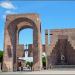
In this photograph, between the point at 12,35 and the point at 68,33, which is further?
the point at 68,33

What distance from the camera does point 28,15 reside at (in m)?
41.9

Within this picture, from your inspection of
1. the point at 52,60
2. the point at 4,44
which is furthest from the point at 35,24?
the point at 52,60

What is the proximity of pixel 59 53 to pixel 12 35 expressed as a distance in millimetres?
17074

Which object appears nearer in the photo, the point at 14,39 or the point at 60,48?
the point at 14,39

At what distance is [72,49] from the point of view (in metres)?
56.0

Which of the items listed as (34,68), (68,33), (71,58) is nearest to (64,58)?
(71,58)

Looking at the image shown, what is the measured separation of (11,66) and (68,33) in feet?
66.5

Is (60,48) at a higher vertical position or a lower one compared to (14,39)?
lower

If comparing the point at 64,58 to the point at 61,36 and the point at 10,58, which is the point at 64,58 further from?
the point at 10,58

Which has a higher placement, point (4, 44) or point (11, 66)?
point (4, 44)

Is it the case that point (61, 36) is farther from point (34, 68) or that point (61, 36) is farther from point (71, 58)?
point (34, 68)

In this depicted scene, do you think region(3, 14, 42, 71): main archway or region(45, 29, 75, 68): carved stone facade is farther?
region(45, 29, 75, 68): carved stone facade

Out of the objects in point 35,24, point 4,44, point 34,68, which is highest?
point 35,24

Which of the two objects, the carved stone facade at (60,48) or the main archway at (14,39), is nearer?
the main archway at (14,39)
